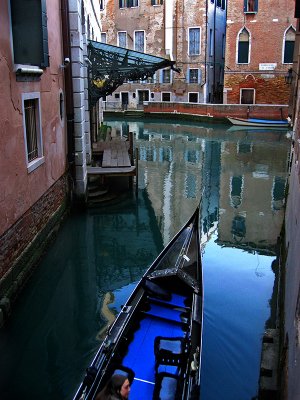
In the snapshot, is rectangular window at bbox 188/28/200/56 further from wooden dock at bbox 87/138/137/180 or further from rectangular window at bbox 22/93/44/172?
rectangular window at bbox 22/93/44/172

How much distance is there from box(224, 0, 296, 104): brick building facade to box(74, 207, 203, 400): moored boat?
21383 mm

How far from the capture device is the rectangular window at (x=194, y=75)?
2796cm

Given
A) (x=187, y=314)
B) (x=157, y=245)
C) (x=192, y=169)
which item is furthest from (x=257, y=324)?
(x=192, y=169)

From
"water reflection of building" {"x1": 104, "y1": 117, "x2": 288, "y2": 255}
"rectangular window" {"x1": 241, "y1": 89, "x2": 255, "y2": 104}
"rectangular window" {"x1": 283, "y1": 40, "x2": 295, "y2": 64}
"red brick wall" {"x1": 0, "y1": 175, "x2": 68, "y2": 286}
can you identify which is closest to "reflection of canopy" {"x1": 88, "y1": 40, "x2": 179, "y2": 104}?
"water reflection of building" {"x1": 104, "y1": 117, "x2": 288, "y2": 255}

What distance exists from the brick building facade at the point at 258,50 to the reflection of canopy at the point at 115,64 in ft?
43.8

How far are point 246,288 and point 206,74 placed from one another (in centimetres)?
2338

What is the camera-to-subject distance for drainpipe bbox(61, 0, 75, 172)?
8.48 metres

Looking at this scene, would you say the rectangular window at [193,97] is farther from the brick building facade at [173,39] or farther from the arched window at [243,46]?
the arched window at [243,46]

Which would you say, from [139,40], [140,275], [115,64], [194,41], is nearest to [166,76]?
[194,41]

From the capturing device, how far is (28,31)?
5734 mm

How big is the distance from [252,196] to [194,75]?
714 inches

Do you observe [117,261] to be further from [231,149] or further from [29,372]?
[231,149]

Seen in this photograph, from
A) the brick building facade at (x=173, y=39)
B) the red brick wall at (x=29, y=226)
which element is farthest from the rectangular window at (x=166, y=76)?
the red brick wall at (x=29, y=226)

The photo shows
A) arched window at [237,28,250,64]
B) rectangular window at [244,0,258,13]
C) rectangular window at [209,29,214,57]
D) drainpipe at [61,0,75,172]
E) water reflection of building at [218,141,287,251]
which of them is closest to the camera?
drainpipe at [61,0,75,172]
